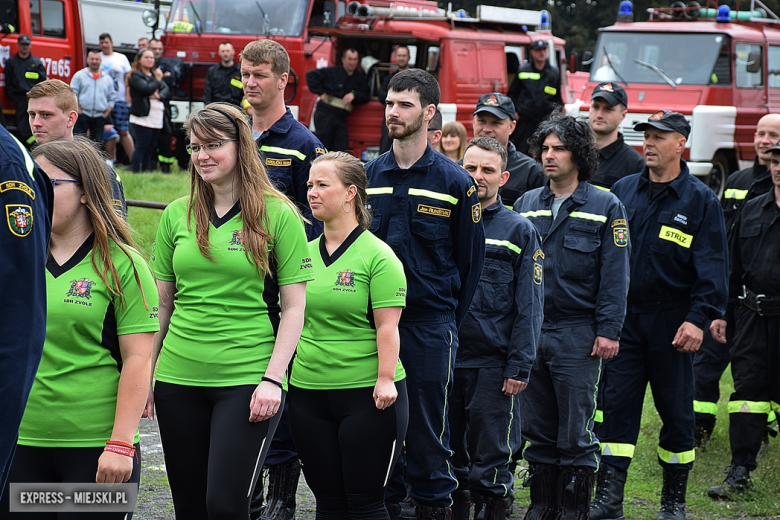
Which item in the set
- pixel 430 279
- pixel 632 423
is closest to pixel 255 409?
pixel 430 279

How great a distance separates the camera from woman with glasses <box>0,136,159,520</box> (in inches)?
122

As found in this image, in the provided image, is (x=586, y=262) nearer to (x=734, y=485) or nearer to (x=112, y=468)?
(x=734, y=485)

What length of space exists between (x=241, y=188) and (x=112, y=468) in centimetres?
117

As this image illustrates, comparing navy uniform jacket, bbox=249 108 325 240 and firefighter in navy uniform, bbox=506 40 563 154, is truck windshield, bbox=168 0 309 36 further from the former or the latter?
navy uniform jacket, bbox=249 108 325 240

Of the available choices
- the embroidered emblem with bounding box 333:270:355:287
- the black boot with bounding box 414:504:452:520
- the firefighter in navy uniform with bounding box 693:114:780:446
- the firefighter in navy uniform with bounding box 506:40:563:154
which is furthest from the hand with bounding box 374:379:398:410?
the firefighter in navy uniform with bounding box 506:40:563:154

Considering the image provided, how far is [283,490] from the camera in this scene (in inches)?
199

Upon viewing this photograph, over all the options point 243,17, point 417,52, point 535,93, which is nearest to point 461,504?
point 535,93

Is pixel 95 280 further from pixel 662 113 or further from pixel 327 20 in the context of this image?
pixel 327 20

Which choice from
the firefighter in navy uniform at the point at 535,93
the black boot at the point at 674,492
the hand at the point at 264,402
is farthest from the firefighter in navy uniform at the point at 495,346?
the firefighter in navy uniform at the point at 535,93

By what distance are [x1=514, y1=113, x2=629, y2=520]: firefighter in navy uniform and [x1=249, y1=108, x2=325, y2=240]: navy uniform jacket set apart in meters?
1.32

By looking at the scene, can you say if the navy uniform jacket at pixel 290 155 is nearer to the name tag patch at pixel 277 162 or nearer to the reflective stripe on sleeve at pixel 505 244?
the name tag patch at pixel 277 162

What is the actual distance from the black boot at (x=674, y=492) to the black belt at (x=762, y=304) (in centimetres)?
128

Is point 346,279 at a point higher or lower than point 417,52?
lower

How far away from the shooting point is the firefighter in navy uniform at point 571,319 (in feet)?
16.7
